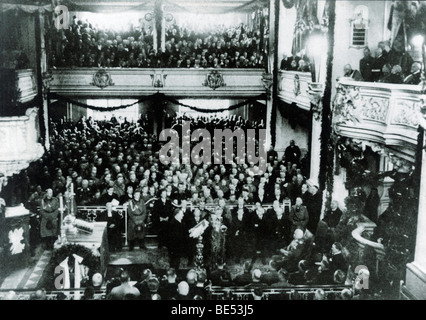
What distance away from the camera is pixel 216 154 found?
13461 millimetres

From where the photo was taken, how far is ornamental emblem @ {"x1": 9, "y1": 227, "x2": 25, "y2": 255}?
31.9ft

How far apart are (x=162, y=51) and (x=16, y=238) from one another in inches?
324

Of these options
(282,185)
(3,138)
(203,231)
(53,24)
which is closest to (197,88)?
(53,24)

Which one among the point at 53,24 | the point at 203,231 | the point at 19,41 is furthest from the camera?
the point at 53,24

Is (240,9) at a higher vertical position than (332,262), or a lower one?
higher

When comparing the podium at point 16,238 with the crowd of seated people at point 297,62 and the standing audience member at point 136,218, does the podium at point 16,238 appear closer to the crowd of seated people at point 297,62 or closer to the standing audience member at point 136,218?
the standing audience member at point 136,218

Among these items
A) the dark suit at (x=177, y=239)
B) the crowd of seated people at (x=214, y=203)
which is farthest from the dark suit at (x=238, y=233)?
the dark suit at (x=177, y=239)

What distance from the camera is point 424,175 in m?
7.89

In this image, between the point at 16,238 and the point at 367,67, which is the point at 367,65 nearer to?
the point at 367,67

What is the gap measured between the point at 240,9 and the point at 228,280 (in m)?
10.8

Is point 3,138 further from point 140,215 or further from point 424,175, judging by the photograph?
point 424,175

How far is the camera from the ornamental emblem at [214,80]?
16328 millimetres

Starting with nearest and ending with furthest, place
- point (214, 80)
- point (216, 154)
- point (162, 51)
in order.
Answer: point (216, 154), point (162, 51), point (214, 80)

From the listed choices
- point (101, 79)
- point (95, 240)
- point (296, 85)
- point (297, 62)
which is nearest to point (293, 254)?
point (95, 240)
